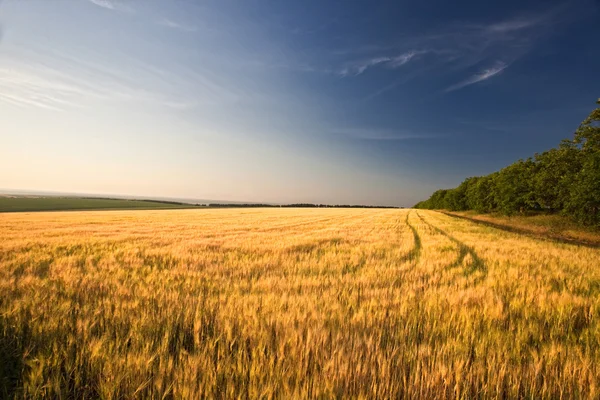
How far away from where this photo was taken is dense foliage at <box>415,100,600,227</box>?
66.5 ft

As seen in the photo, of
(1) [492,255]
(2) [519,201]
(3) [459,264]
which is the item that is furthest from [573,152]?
(3) [459,264]

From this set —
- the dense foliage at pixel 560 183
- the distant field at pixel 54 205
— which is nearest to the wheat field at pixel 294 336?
the dense foliage at pixel 560 183

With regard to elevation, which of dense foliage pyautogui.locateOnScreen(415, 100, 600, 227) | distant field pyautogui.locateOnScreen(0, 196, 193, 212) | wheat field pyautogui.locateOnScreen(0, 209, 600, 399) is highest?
dense foliage pyautogui.locateOnScreen(415, 100, 600, 227)

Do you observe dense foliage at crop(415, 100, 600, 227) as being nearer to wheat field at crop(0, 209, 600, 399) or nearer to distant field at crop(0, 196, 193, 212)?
wheat field at crop(0, 209, 600, 399)

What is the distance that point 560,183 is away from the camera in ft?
85.1

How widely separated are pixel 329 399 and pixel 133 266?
23.0ft

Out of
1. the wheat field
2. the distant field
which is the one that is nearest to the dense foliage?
the wheat field

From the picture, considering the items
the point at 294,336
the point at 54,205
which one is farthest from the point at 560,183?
the point at 54,205

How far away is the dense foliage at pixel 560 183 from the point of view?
20.3m

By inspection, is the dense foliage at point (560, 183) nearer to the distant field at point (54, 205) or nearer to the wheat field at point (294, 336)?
the wheat field at point (294, 336)

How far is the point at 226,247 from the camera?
10523 millimetres

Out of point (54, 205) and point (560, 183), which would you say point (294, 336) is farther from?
point (54, 205)

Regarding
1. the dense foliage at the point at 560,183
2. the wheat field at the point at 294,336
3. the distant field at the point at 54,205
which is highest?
the dense foliage at the point at 560,183

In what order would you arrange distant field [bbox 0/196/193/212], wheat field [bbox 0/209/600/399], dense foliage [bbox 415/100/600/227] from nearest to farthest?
wheat field [bbox 0/209/600/399], dense foliage [bbox 415/100/600/227], distant field [bbox 0/196/193/212]
